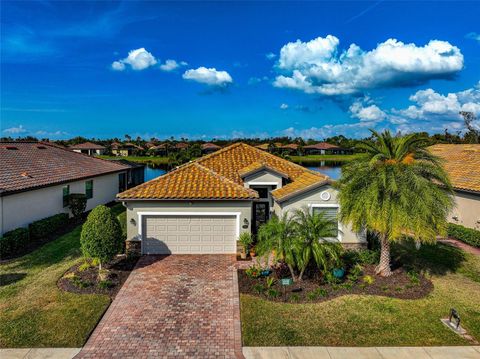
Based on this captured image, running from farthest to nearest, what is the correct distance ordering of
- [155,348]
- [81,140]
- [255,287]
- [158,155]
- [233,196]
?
1. [81,140]
2. [158,155]
3. [233,196]
4. [255,287]
5. [155,348]

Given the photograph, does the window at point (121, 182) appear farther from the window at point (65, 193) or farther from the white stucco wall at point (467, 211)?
the white stucco wall at point (467, 211)

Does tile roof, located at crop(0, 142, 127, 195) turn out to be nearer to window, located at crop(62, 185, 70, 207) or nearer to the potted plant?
window, located at crop(62, 185, 70, 207)

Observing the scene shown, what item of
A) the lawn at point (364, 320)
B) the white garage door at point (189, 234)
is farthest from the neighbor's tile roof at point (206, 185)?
the lawn at point (364, 320)

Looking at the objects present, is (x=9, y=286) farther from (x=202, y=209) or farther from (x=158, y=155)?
(x=158, y=155)

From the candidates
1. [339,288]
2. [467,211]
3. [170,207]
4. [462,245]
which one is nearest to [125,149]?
[170,207]

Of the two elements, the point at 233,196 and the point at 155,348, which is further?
the point at 233,196

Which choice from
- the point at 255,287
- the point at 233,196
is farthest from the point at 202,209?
the point at 255,287

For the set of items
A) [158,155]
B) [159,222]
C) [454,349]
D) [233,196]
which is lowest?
[454,349]
